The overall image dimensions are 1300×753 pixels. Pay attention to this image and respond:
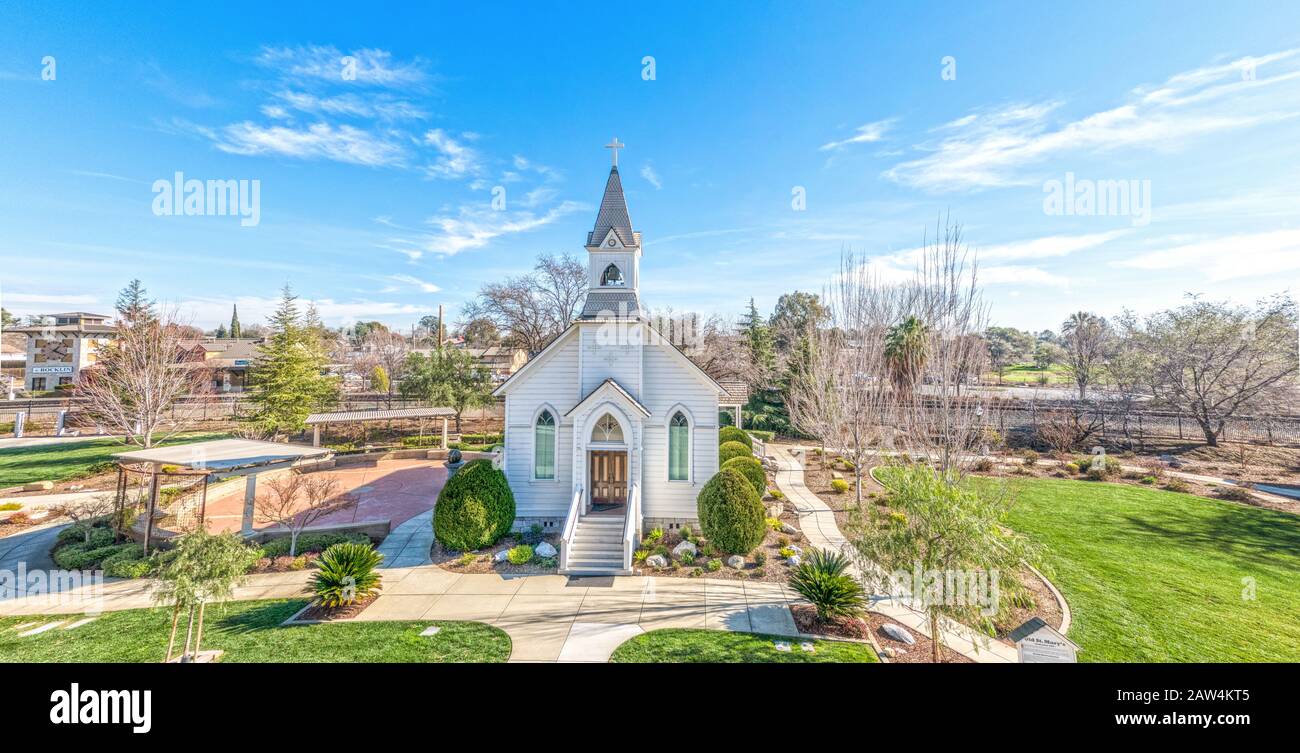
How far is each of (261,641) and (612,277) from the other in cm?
1380

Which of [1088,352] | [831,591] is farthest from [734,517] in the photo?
[1088,352]

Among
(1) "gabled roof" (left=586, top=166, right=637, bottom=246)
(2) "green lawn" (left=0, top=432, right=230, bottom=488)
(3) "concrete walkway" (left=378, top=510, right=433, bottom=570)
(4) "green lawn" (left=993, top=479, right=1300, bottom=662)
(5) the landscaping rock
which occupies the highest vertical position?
(1) "gabled roof" (left=586, top=166, right=637, bottom=246)

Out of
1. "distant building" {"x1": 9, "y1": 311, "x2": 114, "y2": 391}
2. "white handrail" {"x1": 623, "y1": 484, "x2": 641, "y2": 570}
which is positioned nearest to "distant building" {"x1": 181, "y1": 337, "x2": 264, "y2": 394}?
"distant building" {"x1": 9, "y1": 311, "x2": 114, "y2": 391}

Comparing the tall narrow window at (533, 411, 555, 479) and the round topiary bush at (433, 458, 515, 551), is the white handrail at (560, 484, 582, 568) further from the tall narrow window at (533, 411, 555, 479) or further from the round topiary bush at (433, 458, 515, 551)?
the round topiary bush at (433, 458, 515, 551)

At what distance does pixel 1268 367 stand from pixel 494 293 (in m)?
55.4

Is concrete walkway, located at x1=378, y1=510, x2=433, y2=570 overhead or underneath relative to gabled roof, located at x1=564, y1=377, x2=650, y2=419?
underneath

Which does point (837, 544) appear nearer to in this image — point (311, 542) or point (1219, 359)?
point (311, 542)

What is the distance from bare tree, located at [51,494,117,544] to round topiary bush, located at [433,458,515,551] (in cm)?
1188

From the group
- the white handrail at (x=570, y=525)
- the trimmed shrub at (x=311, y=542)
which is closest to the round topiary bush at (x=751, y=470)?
the white handrail at (x=570, y=525)

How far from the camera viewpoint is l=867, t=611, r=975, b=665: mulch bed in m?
8.48

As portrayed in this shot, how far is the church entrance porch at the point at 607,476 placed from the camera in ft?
52.7

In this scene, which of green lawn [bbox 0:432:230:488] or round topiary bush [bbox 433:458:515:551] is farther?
green lawn [bbox 0:432:230:488]
